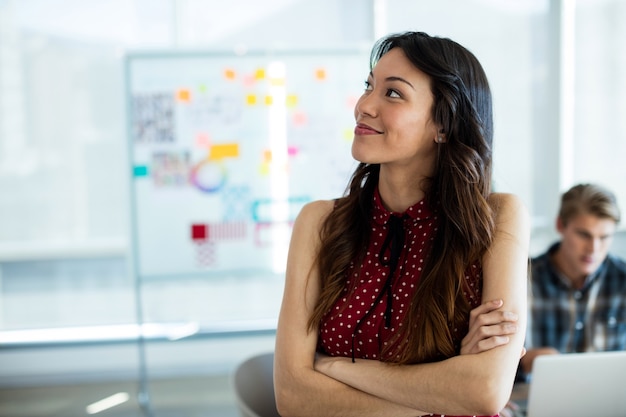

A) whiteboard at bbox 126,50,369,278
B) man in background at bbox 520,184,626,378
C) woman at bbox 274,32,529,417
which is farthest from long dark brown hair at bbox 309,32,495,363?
whiteboard at bbox 126,50,369,278

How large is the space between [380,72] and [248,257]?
2.45m

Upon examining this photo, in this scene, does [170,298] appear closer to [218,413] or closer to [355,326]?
[218,413]

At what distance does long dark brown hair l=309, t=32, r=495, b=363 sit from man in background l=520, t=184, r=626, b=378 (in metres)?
1.02

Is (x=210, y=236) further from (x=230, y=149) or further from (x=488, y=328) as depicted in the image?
(x=488, y=328)

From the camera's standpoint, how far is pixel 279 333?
1743mm

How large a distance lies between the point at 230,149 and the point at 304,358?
241cm

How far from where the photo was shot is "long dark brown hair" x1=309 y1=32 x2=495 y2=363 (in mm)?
1612

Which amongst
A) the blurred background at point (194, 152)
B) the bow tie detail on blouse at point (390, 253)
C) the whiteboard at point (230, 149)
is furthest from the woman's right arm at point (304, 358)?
the blurred background at point (194, 152)

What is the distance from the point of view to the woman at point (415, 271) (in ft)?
5.12

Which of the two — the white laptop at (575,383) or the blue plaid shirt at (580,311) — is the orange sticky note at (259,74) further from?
the white laptop at (575,383)

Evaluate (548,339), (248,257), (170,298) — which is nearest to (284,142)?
(248,257)

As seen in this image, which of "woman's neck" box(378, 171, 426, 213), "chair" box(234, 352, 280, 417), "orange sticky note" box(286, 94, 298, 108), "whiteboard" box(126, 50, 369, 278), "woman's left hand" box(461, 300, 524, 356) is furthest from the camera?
"orange sticky note" box(286, 94, 298, 108)

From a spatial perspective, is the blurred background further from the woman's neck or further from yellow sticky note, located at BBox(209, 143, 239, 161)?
the woman's neck

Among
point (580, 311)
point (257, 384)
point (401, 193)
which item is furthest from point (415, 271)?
point (580, 311)
